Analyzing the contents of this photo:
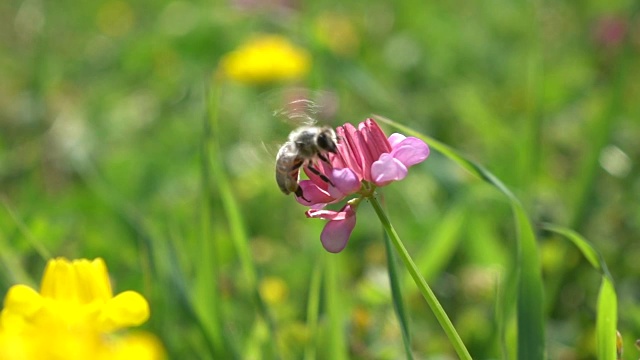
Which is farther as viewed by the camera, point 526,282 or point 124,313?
point 526,282

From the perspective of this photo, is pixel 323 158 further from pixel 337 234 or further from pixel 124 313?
pixel 124 313

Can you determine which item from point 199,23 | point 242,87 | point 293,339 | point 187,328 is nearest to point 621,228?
point 293,339

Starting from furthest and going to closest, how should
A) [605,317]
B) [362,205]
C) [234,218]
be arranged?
[362,205]
[234,218]
[605,317]

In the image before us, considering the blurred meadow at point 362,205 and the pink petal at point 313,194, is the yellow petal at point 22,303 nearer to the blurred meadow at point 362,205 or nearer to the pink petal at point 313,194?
the pink petal at point 313,194

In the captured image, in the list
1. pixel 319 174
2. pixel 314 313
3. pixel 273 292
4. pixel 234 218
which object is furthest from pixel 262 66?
pixel 319 174

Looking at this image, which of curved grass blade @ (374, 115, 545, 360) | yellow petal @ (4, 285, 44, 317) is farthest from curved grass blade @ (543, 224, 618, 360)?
yellow petal @ (4, 285, 44, 317)

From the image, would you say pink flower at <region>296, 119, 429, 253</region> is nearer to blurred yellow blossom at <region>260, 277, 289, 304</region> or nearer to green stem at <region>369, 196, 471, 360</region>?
green stem at <region>369, 196, 471, 360</region>
